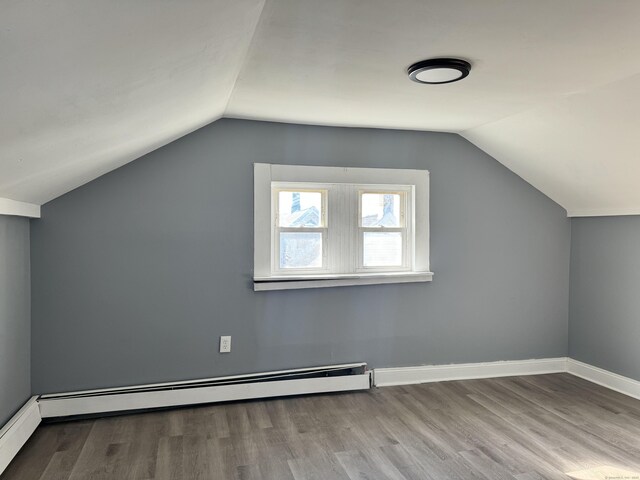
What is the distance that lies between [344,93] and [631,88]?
1.55m

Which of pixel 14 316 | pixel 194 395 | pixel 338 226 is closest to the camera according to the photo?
pixel 14 316

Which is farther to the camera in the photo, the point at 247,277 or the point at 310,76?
the point at 247,277

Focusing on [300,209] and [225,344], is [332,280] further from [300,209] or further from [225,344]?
[225,344]

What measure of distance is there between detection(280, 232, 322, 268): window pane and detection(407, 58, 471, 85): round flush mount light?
160 centimetres

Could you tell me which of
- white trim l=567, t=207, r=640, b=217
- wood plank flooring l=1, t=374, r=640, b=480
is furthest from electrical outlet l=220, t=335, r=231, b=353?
white trim l=567, t=207, r=640, b=217

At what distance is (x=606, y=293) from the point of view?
3916mm

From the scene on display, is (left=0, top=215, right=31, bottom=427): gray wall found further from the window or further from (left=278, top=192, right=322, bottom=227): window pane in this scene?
(left=278, top=192, right=322, bottom=227): window pane

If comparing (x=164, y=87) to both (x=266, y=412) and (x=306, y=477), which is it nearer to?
(x=306, y=477)

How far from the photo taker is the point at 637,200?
11.5 feet

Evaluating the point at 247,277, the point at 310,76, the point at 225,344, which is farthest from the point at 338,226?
the point at 310,76

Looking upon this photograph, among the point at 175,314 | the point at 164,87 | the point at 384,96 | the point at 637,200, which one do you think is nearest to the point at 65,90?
the point at 164,87

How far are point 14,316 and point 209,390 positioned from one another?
4.34 feet

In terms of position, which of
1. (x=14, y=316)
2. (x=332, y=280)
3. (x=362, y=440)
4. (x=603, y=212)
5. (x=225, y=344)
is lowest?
(x=362, y=440)

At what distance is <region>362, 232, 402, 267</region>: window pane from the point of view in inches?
154
